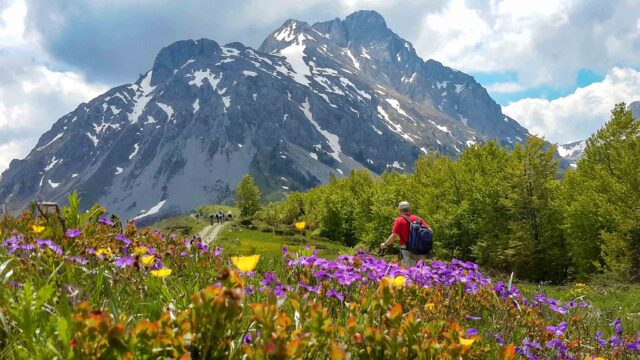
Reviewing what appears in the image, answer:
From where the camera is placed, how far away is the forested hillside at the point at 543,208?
2689 cm

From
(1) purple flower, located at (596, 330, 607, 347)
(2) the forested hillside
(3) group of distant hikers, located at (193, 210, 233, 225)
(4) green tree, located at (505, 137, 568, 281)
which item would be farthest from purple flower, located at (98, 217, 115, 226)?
(3) group of distant hikers, located at (193, 210, 233, 225)

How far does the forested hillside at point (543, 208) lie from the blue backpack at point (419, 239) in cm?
1834

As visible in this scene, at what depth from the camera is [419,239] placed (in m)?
9.77

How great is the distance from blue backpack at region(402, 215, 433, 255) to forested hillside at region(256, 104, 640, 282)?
1834 cm

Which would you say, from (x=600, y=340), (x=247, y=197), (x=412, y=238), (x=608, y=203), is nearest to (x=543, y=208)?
(x=608, y=203)

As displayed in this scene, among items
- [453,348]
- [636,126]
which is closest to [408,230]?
[453,348]

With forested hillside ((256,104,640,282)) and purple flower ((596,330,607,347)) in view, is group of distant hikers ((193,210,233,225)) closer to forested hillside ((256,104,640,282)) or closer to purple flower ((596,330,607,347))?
forested hillside ((256,104,640,282))

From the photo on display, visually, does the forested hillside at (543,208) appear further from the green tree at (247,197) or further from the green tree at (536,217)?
the green tree at (247,197)

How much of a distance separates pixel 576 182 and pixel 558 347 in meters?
32.3

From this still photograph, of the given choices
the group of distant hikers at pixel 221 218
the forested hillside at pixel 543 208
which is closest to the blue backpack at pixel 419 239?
the forested hillside at pixel 543 208

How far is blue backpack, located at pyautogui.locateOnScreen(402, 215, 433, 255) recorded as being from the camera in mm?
9695

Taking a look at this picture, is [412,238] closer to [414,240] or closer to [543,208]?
[414,240]

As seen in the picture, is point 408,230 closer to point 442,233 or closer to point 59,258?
point 59,258

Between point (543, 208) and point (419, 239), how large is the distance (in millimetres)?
25953
